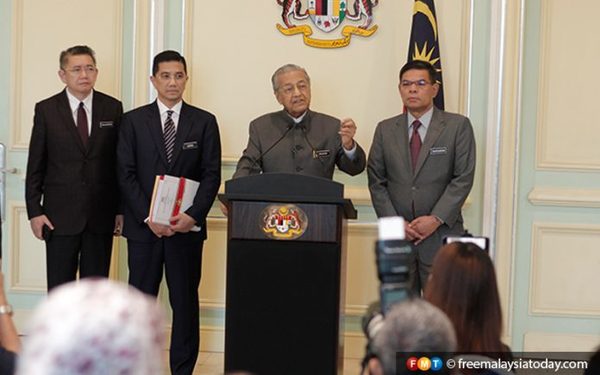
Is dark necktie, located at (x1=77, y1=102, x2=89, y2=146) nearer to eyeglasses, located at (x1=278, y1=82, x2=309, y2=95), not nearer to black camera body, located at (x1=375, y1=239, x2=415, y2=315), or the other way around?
eyeglasses, located at (x1=278, y1=82, x2=309, y2=95)

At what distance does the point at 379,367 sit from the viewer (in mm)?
1557

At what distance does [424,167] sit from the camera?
466cm

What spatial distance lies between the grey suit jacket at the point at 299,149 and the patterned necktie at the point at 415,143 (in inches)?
10.9

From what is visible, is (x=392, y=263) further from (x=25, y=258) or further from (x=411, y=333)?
(x=25, y=258)

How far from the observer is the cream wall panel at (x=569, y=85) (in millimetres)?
5484

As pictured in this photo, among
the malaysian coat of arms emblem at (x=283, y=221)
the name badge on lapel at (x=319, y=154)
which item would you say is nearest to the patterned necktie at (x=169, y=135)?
the name badge on lapel at (x=319, y=154)

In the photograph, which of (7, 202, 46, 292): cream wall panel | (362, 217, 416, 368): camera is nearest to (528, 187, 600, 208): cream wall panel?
(7, 202, 46, 292): cream wall panel

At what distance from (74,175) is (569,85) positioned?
2.92m

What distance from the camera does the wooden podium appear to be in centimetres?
397

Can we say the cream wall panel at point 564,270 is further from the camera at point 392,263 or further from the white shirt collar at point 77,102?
the camera at point 392,263

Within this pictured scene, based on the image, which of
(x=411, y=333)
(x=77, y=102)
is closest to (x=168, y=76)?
(x=77, y=102)

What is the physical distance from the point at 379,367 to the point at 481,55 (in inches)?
165

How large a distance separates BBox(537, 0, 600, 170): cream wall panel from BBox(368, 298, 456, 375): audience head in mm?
4200

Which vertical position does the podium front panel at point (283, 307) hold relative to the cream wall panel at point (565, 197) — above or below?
below
